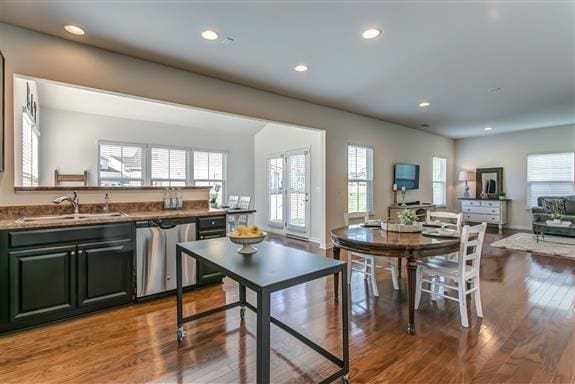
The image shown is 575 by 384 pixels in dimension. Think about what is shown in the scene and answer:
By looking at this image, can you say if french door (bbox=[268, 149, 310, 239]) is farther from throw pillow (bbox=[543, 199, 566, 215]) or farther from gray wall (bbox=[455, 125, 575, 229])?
gray wall (bbox=[455, 125, 575, 229])

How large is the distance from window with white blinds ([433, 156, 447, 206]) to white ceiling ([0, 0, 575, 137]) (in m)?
3.86

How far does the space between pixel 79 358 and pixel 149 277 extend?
1051 mm

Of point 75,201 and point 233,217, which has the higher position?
point 75,201

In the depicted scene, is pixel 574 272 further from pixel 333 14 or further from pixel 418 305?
pixel 333 14

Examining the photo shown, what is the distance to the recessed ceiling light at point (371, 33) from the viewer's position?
9.11ft

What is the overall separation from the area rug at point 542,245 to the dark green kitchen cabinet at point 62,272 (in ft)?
21.3

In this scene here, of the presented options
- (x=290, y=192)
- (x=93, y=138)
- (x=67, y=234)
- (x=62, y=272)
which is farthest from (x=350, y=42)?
(x=93, y=138)

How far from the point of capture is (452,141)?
9117 mm

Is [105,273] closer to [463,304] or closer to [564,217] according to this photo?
[463,304]

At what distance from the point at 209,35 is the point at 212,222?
207 centimetres

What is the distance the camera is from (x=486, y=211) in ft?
26.4

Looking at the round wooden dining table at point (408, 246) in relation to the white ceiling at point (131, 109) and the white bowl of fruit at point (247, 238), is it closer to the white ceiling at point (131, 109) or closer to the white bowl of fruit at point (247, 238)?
the white bowl of fruit at point (247, 238)

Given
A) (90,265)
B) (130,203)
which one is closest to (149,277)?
(90,265)

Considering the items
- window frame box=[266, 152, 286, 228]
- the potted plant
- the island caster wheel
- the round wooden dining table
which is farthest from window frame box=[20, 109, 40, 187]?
the potted plant
